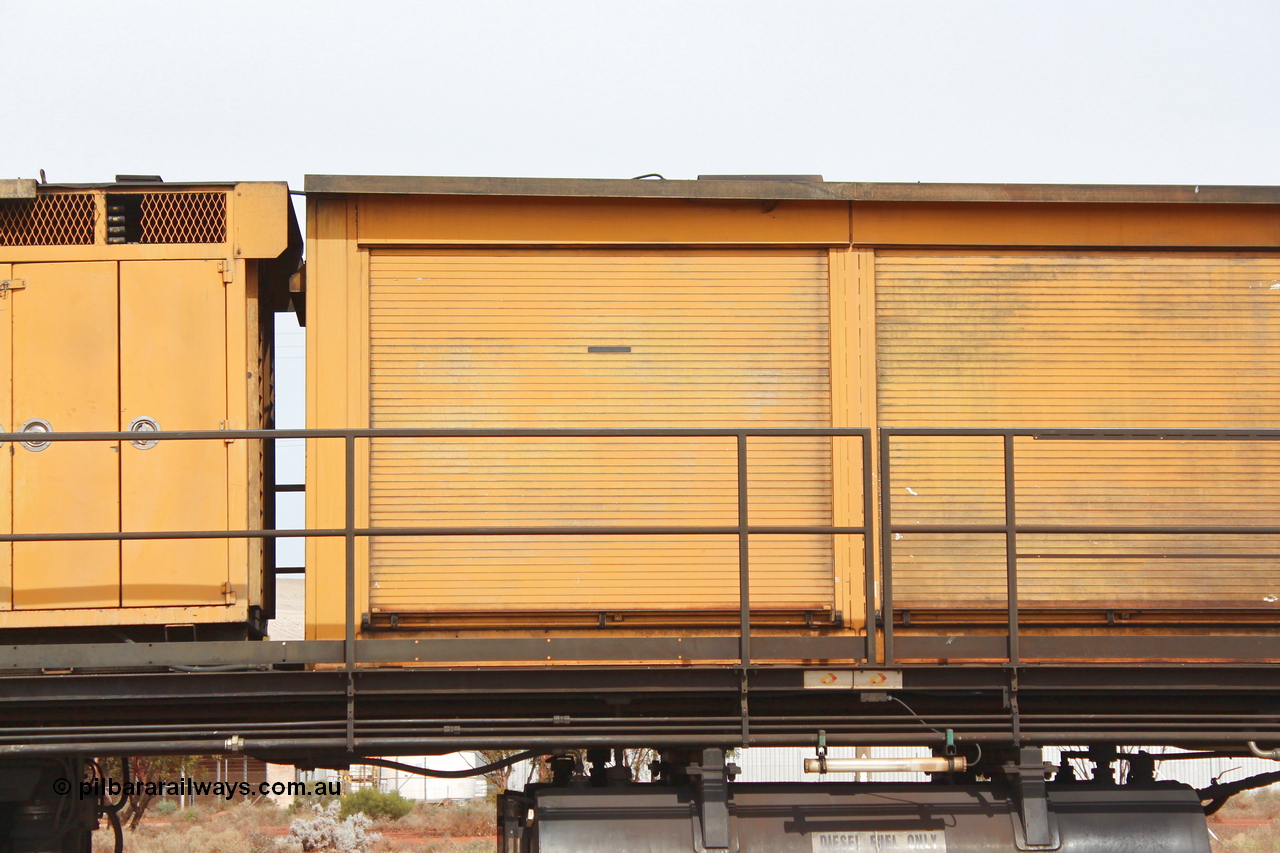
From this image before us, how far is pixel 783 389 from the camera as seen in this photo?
A: 597cm

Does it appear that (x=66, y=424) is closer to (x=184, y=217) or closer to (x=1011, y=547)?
(x=184, y=217)

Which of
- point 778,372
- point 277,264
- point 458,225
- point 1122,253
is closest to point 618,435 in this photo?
point 778,372

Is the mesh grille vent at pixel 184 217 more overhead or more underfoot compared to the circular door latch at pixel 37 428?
more overhead

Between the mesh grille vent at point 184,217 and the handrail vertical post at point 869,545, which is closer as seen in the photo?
the handrail vertical post at point 869,545

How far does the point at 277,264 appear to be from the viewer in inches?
249

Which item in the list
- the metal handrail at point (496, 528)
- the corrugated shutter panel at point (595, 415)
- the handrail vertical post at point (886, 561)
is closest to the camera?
the metal handrail at point (496, 528)

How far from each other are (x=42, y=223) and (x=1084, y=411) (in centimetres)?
594

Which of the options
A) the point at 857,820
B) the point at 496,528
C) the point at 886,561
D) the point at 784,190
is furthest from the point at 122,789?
the point at 784,190

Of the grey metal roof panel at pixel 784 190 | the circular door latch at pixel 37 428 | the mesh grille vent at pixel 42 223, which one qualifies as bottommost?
the circular door latch at pixel 37 428

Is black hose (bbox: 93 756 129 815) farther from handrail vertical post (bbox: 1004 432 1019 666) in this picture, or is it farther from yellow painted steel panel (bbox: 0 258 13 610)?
handrail vertical post (bbox: 1004 432 1019 666)

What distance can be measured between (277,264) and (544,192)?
5.69 ft

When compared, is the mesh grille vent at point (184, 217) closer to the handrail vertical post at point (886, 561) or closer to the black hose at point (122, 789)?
the black hose at point (122, 789)

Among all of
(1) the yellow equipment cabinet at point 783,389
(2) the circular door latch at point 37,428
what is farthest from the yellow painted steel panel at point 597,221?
(2) the circular door latch at point 37,428

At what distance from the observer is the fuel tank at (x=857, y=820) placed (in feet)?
17.4
